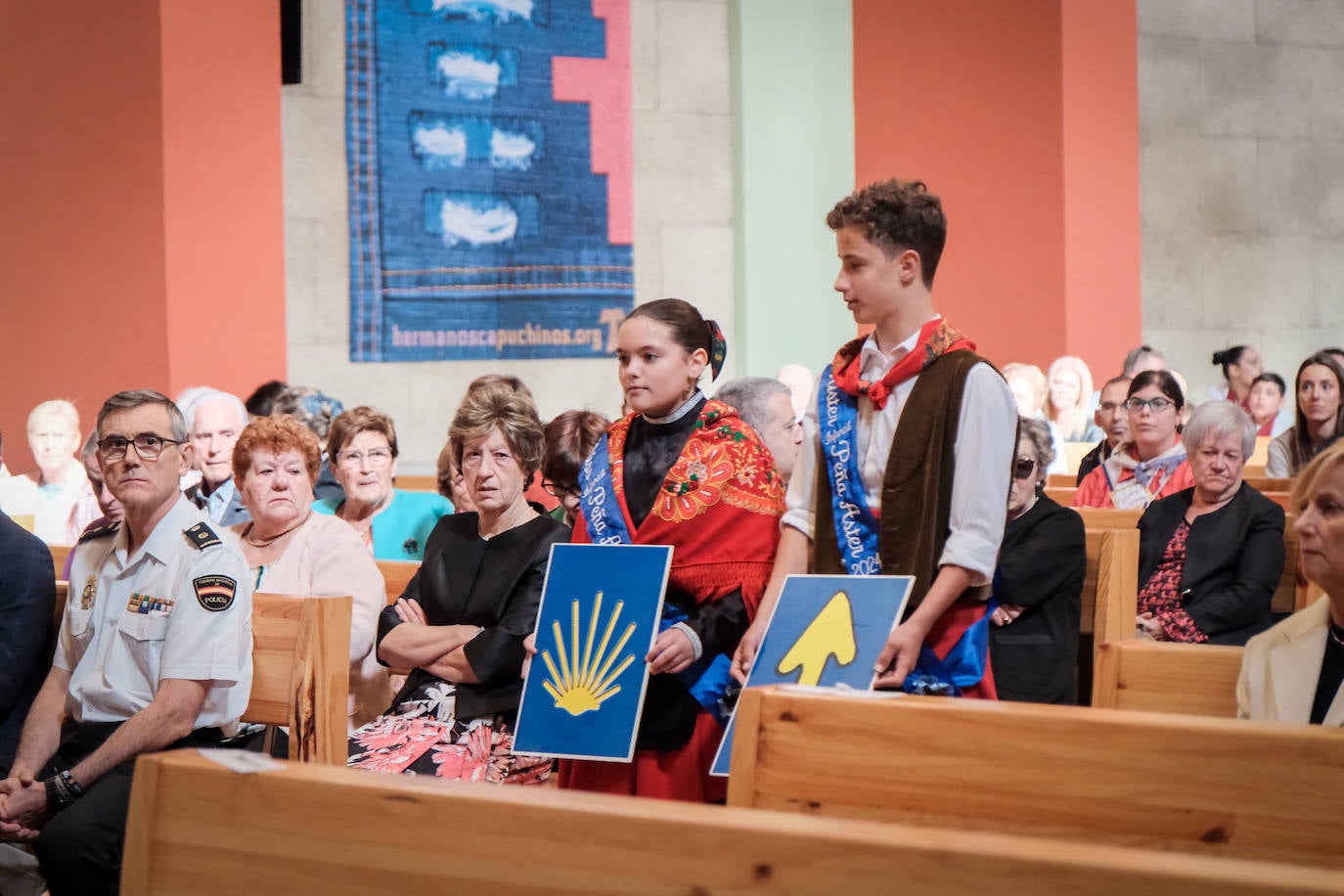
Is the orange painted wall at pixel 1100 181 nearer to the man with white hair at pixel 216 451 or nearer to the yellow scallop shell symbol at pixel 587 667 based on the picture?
the man with white hair at pixel 216 451

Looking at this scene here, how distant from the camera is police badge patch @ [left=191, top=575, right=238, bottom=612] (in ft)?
8.32

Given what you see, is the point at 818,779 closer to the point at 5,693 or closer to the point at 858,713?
the point at 858,713

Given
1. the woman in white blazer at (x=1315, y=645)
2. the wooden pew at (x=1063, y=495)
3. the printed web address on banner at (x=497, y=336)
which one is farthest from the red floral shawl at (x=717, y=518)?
the printed web address on banner at (x=497, y=336)

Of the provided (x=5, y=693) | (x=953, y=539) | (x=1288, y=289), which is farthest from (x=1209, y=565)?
(x=1288, y=289)

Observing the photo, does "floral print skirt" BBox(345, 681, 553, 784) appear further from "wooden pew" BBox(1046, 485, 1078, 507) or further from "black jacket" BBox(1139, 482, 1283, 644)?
"wooden pew" BBox(1046, 485, 1078, 507)

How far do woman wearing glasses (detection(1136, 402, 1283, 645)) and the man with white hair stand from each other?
9.44ft

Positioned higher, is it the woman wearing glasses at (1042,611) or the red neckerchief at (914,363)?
the red neckerchief at (914,363)

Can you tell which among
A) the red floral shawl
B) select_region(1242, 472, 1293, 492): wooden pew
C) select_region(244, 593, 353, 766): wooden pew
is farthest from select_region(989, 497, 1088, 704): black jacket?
select_region(1242, 472, 1293, 492): wooden pew

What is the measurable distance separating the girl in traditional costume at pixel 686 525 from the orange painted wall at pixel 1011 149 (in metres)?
6.12

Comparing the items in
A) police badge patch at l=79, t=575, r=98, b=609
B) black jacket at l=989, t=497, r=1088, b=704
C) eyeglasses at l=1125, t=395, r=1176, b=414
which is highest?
eyeglasses at l=1125, t=395, r=1176, b=414

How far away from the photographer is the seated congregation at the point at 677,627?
116 centimetres

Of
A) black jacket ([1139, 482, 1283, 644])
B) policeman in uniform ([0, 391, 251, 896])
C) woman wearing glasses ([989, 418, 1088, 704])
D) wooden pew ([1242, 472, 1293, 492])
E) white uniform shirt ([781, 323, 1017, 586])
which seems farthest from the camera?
wooden pew ([1242, 472, 1293, 492])

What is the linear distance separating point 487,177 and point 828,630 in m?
6.08

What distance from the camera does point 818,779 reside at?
139 centimetres
